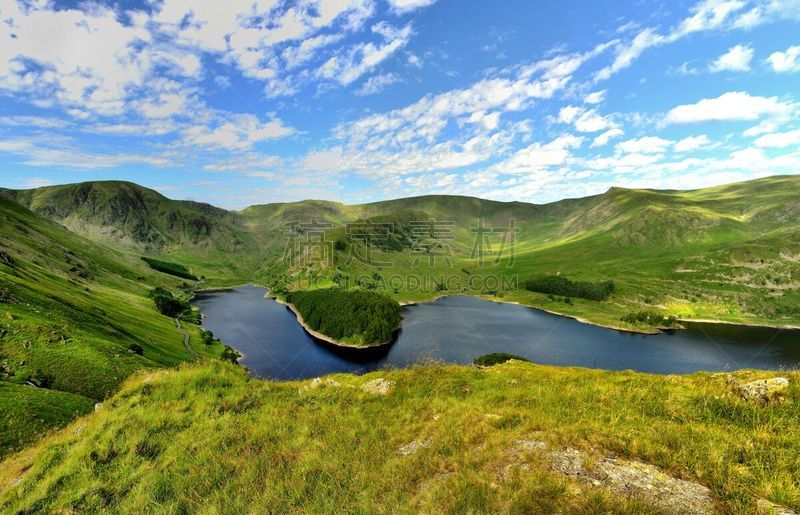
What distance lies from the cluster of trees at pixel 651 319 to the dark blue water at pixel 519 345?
8334mm

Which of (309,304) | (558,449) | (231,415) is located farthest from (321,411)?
(309,304)

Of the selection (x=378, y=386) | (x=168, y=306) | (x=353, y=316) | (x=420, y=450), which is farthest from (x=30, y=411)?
(x=168, y=306)

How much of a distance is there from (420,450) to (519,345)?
140924mm

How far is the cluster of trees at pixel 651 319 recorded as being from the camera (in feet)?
570

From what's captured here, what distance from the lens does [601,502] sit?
688 centimetres

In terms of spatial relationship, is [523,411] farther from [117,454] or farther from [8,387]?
[8,387]

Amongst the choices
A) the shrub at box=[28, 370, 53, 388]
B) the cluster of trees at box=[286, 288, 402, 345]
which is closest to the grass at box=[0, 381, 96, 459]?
the shrub at box=[28, 370, 53, 388]

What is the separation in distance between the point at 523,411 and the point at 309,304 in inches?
7176

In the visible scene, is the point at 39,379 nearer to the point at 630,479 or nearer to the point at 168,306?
the point at 630,479

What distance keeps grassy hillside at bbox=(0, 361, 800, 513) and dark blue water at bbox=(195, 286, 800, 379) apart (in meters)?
87.1

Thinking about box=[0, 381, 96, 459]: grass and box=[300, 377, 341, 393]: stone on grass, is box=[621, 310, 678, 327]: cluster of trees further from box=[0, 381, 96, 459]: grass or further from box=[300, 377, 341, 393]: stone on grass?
box=[0, 381, 96, 459]: grass

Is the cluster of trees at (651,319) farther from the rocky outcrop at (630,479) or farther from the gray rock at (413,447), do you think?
the gray rock at (413,447)

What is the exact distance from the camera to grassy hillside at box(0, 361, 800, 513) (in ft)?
24.6

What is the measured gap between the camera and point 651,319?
Result: 17425 cm
